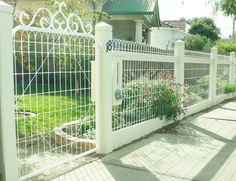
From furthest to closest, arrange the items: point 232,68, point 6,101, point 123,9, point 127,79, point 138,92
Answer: point 123,9, point 232,68, point 138,92, point 127,79, point 6,101

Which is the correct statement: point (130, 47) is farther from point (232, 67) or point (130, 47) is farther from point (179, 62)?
point (232, 67)

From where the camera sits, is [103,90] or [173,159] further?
[103,90]

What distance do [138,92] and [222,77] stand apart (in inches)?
276

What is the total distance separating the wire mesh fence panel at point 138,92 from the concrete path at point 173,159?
0.46 metres

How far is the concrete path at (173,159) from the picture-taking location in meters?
4.58

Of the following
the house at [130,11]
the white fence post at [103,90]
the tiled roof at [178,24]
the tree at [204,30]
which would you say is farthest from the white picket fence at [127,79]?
the tiled roof at [178,24]

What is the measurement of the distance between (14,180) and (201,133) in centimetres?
454

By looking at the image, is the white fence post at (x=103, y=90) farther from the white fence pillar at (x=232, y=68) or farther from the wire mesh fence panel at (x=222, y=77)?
the white fence pillar at (x=232, y=68)

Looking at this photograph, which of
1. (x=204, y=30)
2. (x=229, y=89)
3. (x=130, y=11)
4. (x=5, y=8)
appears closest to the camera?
(x=5, y=8)

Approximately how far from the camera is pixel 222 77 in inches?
499

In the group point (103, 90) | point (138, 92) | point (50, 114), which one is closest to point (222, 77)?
point (138, 92)

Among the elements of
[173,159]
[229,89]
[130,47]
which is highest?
[130,47]

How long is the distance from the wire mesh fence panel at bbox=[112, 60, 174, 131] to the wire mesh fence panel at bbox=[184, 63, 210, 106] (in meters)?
1.83

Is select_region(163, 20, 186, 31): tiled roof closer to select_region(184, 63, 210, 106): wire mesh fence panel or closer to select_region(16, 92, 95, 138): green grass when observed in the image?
select_region(184, 63, 210, 106): wire mesh fence panel
